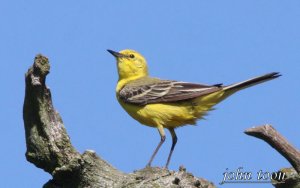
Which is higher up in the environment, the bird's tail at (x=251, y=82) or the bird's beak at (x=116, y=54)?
the bird's beak at (x=116, y=54)

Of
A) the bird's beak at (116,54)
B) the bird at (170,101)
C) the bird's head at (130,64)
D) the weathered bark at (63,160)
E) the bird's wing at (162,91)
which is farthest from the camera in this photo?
the bird's beak at (116,54)

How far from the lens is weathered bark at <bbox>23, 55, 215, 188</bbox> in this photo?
749 cm

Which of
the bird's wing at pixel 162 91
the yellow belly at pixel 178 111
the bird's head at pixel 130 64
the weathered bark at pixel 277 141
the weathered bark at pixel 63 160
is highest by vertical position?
the bird's head at pixel 130 64

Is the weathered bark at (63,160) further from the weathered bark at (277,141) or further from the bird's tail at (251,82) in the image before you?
the bird's tail at (251,82)

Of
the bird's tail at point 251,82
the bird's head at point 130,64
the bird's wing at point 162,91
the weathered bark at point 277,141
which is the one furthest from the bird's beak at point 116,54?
the weathered bark at point 277,141

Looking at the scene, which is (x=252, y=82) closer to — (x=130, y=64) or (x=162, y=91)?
(x=162, y=91)

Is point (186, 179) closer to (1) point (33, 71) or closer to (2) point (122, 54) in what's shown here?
(1) point (33, 71)

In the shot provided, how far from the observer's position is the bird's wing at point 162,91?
11.3 m

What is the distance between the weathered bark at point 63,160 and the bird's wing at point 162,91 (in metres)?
3.72

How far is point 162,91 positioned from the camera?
39.0ft

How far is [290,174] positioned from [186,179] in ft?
4.26

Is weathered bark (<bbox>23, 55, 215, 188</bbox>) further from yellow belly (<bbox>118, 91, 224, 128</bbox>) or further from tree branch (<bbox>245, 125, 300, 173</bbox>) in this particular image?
yellow belly (<bbox>118, 91, 224, 128</bbox>)

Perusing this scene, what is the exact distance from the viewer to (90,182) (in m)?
7.82

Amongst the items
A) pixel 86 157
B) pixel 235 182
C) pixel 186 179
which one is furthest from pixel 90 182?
pixel 235 182
